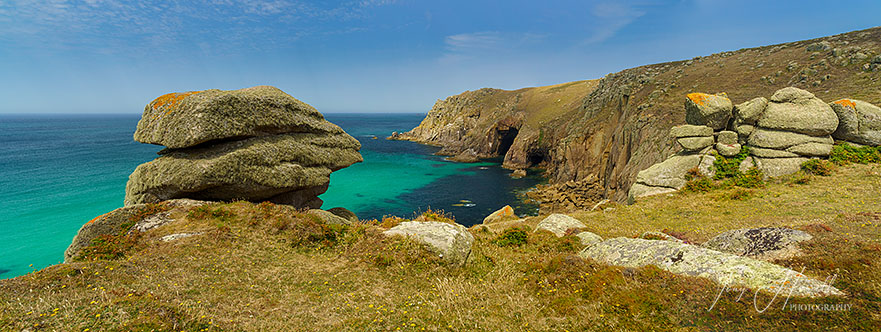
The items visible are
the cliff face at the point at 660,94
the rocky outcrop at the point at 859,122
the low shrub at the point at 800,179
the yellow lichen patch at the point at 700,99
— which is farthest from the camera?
the cliff face at the point at 660,94

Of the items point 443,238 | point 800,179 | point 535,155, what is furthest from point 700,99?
point 535,155

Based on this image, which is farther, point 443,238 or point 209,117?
point 209,117

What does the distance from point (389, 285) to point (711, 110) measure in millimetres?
28225

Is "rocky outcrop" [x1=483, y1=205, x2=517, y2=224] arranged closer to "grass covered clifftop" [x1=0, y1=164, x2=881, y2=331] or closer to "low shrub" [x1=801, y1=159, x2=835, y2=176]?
"grass covered clifftop" [x1=0, y1=164, x2=881, y2=331]

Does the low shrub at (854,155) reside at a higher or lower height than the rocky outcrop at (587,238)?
higher

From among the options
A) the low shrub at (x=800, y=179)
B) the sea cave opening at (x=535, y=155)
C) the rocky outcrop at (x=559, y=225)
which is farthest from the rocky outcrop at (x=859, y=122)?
the sea cave opening at (x=535, y=155)

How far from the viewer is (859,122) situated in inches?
884

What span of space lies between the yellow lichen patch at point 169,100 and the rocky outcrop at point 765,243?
25.3 metres

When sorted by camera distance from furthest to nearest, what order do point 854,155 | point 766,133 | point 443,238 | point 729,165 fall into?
point 729,165 → point 766,133 → point 854,155 → point 443,238

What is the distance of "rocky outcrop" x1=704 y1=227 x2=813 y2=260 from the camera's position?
9.56 meters

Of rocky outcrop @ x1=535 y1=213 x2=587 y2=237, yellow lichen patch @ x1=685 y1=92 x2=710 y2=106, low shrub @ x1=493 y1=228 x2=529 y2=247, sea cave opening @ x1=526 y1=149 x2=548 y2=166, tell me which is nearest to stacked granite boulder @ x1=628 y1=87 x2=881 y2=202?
yellow lichen patch @ x1=685 y1=92 x2=710 y2=106

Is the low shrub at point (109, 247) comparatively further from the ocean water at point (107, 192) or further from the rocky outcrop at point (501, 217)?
the ocean water at point (107, 192)

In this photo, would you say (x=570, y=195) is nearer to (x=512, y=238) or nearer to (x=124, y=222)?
(x=512, y=238)

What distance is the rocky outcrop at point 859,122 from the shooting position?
22109 millimetres
